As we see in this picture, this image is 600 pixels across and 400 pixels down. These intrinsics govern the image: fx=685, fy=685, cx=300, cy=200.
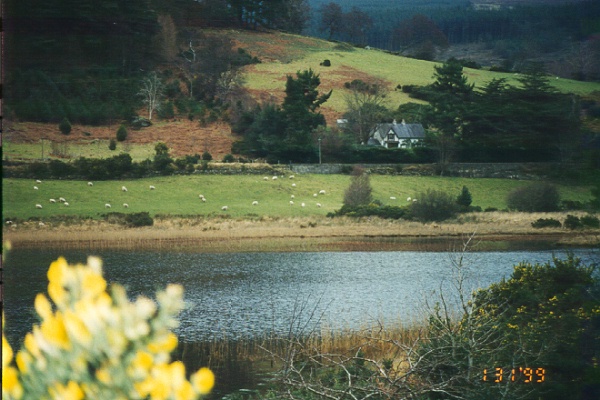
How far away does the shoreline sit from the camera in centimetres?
560

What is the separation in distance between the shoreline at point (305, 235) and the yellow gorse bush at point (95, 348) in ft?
13.1

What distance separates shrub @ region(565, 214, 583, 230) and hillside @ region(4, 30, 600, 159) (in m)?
1.25

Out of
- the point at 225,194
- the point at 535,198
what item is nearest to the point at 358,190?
the point at 225,194

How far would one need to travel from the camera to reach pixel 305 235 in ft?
25.4

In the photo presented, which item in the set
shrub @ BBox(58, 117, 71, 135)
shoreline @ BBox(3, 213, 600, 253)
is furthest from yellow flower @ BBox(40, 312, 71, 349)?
shrub @ BBox(58, 117, 71, 135)

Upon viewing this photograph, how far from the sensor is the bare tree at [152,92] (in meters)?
5.93

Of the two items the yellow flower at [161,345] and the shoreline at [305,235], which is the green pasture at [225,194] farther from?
the yellow flower at [161,345]

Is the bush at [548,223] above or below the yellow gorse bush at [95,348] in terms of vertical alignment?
below

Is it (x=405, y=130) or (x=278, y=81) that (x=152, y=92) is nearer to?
(x=278, y=81)

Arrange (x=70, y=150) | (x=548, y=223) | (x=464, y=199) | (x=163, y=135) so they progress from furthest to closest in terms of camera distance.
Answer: (x=464, y=199) → (x=548, y=223) → (x=163, y=135) → (x=70, y=150)

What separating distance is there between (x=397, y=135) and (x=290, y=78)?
159 cm

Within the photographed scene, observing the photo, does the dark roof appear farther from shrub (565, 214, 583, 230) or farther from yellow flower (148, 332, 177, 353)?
yellow flower (148, 332, 177, 353)

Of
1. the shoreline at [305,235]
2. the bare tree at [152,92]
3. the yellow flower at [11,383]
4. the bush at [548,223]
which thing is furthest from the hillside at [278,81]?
the yellow flower at [11,383]

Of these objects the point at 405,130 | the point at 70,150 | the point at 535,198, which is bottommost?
the point at 535,198
